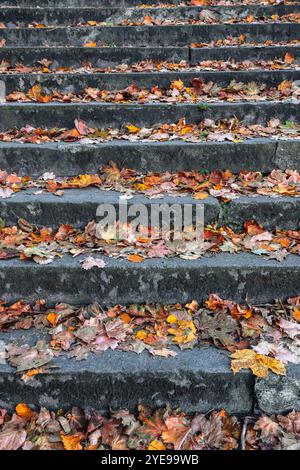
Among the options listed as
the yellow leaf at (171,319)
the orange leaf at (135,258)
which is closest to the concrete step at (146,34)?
the orange leaf at (135,258)

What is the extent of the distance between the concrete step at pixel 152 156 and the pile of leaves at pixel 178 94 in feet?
2.36

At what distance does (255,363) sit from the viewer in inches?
83.0

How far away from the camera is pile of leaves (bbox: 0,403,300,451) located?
1.98 metres

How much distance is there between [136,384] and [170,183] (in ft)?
4.87

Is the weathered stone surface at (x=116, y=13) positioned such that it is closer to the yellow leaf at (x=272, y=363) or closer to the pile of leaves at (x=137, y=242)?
the pile of leaves at (x=137, y=242)

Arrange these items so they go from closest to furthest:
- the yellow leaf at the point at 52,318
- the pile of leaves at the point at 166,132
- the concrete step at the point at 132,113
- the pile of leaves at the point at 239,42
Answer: the yellow leaf at the point at 52,318 → the pile of leaves at the point at 166,132 → the concrete step at the point at 132,113 → the pile of leaves at the point at 239,42

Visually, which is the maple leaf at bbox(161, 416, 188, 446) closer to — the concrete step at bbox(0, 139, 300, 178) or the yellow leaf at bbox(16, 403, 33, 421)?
the yellow leaf at bbox(16, 403, 33, 421)

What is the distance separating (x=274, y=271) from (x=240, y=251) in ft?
0.84

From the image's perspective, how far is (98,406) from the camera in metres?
2.19

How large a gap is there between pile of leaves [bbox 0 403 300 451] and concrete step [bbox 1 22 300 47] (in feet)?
12.9

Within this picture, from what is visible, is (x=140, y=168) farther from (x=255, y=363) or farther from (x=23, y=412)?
(x=23, y=412)

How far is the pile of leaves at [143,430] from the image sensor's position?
6.51 ft

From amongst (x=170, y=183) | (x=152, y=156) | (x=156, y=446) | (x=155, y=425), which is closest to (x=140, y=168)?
(x=152, y=156)

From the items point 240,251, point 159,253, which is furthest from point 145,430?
point 240,251
